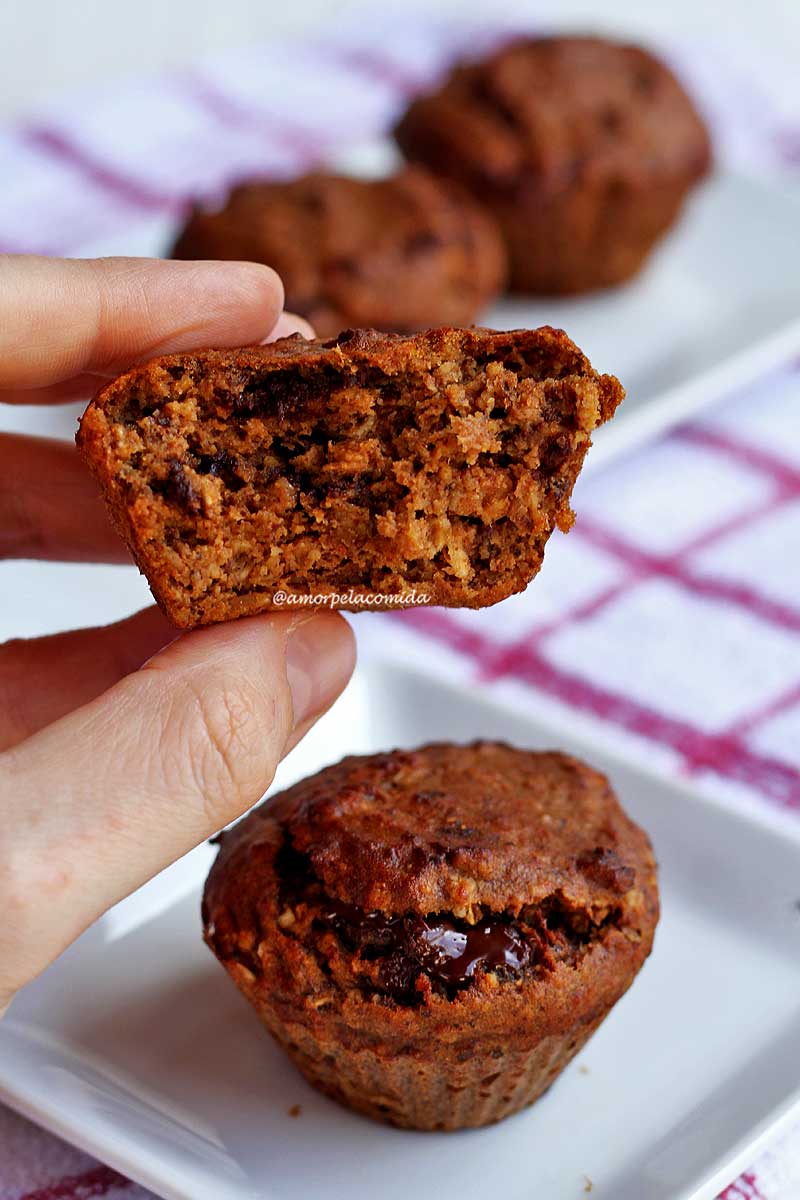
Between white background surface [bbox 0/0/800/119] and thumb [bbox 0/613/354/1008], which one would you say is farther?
white background surface [bbox 0/0/800/119]

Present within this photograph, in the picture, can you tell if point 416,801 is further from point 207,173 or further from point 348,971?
point 207,173

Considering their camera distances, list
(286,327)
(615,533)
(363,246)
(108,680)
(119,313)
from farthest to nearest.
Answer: (363,246) → (615,533) → (286,327) → (108,680) → (119,313)

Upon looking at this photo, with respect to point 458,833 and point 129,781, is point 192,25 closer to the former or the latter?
point 458,833

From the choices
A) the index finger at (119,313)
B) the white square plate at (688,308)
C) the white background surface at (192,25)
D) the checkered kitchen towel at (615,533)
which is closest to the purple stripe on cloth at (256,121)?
the checkered kitchen towel at (615,533)

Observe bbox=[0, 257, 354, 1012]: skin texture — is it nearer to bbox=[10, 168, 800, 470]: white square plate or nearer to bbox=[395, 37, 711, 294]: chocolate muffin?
bbox=[10, 168, 800, 470]: white square plate

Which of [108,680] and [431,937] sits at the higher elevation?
[431,937]

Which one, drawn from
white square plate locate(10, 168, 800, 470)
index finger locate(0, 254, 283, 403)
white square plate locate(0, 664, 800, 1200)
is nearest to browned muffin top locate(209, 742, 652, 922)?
white square plate locate(0, 664, 800, 1200)

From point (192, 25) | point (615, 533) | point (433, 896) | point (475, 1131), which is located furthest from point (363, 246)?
point (192, 25)
